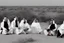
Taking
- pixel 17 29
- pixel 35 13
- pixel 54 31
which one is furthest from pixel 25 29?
pixel 35 13

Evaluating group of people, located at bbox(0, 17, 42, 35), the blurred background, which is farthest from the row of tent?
the blurred background

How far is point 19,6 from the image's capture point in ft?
20.2

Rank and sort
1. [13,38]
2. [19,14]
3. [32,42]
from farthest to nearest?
[19,14] → [13,38] → [32,42]

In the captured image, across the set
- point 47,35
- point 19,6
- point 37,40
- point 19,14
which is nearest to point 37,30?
point 47,35

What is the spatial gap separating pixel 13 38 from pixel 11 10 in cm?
216

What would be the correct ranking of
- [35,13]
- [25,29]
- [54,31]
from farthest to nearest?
1. [35,13]
2. [25,29]
3. [54,31]

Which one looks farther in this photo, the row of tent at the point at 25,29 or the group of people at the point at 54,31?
the row of tent at the point at 25,29

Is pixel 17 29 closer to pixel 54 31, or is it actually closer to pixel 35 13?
pixel 54 31

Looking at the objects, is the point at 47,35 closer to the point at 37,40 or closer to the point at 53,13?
the point at 37,40

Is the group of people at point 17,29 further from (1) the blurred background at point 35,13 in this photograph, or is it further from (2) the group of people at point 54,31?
(1) the blurred background at point 35,13

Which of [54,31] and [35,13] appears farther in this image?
[35,13]

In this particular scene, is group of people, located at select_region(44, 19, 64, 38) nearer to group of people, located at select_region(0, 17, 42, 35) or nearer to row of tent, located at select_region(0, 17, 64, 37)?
row of tent, located at select_region(0, 17, 64, 37)

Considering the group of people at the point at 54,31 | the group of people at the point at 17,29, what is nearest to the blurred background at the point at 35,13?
the group of people at the point at 17,29

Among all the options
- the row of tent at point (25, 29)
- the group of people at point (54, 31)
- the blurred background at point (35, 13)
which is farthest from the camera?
the blurred background at point (35, 13)
